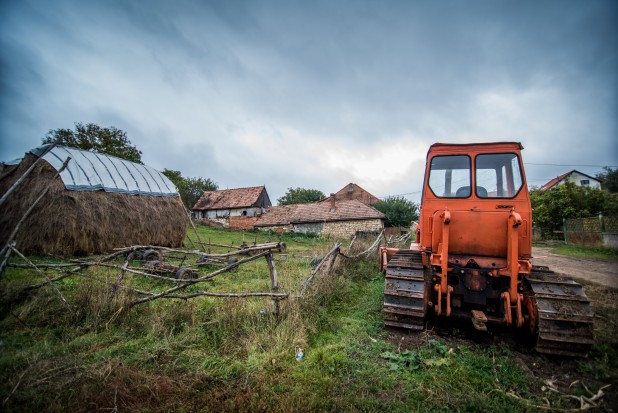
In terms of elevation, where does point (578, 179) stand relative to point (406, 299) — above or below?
above

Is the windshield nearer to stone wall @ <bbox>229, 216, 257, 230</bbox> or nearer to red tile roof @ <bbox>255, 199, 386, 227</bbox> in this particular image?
red tile roof @ <bbox>255, 199, 386, 227</bbox>

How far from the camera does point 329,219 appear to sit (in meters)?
30.1

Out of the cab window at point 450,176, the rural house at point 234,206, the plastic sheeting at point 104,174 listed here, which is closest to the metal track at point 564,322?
the cab window at point 450,176

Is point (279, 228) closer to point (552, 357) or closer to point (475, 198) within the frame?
point (475, 198)

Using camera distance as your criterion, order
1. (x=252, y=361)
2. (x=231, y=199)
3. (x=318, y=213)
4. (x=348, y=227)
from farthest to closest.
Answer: (x=231, y=199), (x=318, y=213), (x=348, y=227), (x=252, y=361)

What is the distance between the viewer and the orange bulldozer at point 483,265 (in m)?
3.45

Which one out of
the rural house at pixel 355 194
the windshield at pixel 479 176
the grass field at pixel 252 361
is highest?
the rural house at pixel 355 194

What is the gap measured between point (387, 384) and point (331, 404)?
68 cm

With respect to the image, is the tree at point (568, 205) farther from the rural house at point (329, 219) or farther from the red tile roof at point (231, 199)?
the red tile roof at point (231, 199)

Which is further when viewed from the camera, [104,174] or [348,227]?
[348,227]

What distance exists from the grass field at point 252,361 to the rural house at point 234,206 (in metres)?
31.0

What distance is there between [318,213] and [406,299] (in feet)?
89.6

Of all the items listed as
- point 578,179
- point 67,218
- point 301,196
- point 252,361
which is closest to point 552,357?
point 252,361

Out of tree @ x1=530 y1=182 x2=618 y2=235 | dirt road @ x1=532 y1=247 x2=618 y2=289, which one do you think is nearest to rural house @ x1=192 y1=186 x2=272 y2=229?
tree @ x1=530 y1=182 x2=618 y2=235
